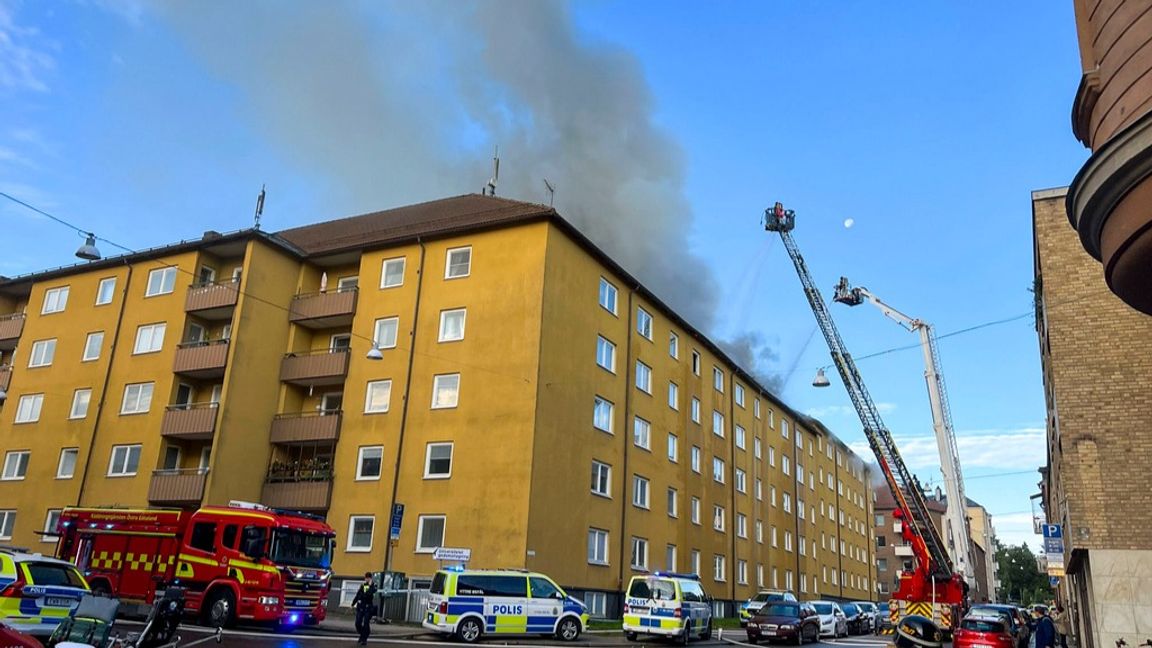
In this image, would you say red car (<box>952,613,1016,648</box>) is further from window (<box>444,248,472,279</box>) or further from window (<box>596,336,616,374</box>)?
window (<box>444,248,472,279</box>)

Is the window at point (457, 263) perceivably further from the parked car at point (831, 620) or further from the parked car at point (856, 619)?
the parked car at point (856, 619)

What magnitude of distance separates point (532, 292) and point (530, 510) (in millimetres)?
7961

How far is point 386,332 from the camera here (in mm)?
32531

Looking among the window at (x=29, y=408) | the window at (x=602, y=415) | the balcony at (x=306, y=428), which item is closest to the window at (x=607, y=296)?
the window at (x=602, y=415)

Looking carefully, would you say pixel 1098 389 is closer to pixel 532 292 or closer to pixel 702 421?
pixel 532 292

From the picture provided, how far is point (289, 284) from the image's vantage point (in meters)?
35.0

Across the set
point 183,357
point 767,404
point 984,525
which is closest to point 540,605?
point 183,357

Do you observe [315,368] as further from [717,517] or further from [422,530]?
[717,517]

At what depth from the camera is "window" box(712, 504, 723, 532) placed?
42516 millimetres

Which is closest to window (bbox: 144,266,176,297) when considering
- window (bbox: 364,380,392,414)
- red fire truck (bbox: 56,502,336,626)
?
window (bbox: 364,380,392,414)

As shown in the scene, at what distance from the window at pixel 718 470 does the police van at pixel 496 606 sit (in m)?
21.6

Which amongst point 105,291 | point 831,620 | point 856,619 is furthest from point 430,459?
point 856,619

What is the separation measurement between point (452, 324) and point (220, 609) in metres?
13.8

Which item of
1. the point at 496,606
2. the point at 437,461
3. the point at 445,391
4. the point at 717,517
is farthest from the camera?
the point at 717,517
